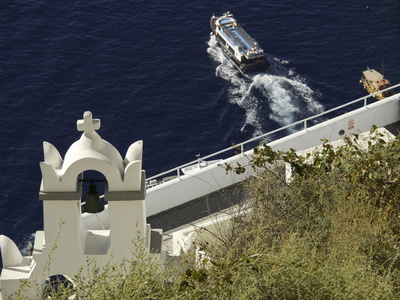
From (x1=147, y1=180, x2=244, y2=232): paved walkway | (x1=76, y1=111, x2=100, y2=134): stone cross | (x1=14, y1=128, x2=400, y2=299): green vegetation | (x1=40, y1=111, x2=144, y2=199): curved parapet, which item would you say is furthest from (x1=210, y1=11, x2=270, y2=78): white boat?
(x1=76, y1=111, x2=100, y2=134): stone cross

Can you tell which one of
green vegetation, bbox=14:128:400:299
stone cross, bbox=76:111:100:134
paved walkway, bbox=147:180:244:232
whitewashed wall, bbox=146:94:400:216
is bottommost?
green vegetation, bbox=14:128:400:299

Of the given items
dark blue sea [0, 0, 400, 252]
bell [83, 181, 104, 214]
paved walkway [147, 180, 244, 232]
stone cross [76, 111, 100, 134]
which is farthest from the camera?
dark blue sea [0, 0, 400, 252]

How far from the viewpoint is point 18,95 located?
5541cm

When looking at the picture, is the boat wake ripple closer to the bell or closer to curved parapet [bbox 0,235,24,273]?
curved parapet [bbox 0,235,24,273]

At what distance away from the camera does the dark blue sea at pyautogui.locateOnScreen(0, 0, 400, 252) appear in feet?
166

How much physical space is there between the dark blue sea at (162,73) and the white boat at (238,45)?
0.85 metres

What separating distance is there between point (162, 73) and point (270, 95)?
367 inches

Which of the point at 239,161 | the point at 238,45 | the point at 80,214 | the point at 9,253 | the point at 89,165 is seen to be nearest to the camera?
the point at 89,165

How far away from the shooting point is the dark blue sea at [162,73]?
5059cm

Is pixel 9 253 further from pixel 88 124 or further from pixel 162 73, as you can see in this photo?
pixel 162 73

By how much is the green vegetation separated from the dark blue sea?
26.4 m

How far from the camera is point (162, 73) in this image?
195 feet

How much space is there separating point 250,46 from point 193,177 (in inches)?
1441

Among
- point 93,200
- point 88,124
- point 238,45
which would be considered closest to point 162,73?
point 238,45
